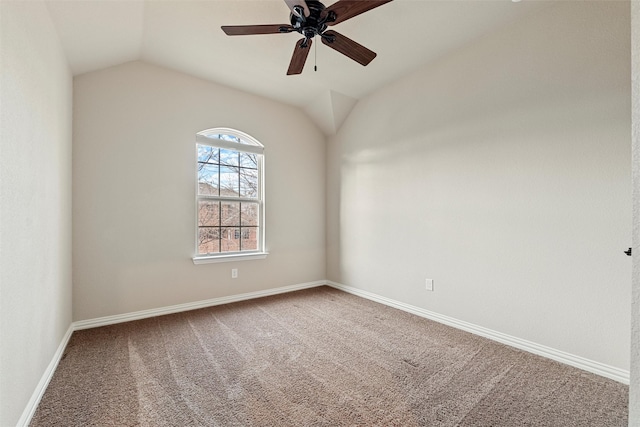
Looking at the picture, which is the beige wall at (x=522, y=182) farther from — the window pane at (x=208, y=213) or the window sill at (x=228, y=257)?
the window pane at (x=208, y=213)

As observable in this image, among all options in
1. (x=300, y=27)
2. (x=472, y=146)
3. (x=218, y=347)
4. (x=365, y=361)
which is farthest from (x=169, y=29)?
(x=365, y=361)

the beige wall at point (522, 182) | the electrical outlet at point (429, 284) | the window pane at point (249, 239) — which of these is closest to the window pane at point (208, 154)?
the window pane at point (249, 239)

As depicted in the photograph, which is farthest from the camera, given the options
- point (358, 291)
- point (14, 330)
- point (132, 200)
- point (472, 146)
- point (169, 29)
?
point (358, 291)

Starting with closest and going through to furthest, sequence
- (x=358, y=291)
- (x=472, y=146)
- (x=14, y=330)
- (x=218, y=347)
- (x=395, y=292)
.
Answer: (x=14, y=330), (x=218, y=347), (x=472, y=146), (x=395, y=292), (x=358, y=291)

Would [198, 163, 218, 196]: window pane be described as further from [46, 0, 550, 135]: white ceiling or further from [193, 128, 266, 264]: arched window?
[46, 0, 550, 135]: white ceiling

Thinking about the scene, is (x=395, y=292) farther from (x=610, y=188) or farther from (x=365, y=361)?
(x=610, y=188)

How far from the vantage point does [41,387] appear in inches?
72.1

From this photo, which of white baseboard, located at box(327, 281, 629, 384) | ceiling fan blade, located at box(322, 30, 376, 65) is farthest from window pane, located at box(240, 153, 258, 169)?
white baseboard, located at box(327, 281, 629, 384)

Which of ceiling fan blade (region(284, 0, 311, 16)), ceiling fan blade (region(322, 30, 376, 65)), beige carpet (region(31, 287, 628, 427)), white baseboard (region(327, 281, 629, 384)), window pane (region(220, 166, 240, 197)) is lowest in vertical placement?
beige carpet (region(31, 287, 628, 427))

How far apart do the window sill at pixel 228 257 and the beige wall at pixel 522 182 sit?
1645mm

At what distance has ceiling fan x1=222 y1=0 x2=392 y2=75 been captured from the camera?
5.64ft

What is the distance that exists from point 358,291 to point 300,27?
10.7 feet

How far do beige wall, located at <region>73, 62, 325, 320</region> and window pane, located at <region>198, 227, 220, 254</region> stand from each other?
0.43ft

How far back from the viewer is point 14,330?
4.72ft
